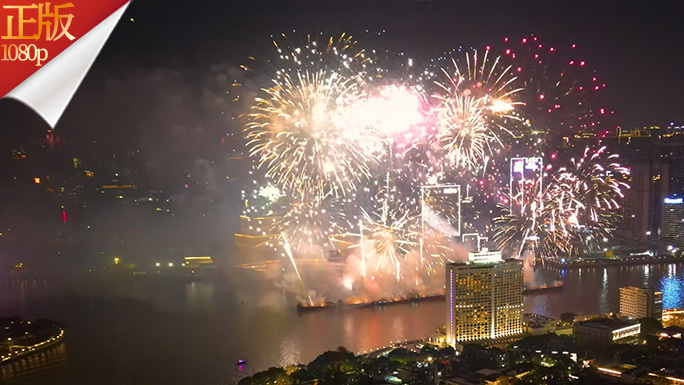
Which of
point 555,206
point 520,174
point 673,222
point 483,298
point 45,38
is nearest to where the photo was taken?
point 45,38

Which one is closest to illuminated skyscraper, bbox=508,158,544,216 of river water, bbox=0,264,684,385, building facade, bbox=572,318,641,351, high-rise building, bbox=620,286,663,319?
river water, bbox=0,264,684,385

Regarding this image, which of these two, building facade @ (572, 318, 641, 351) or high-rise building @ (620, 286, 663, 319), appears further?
high-rise building @ (620, 286, 663, 319)

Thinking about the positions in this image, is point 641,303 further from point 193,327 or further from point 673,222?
point 673,222

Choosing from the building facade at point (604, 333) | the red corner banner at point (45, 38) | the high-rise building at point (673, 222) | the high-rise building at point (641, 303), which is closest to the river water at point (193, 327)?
the high-rise building at point (641, 303)

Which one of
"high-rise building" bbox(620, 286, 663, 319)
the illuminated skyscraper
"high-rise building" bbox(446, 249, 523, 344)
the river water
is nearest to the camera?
the river water

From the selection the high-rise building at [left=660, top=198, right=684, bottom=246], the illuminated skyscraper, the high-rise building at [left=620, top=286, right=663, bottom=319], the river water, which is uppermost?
the illuminated skyscraper

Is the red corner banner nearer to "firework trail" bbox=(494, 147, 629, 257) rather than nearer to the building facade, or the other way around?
the building facade

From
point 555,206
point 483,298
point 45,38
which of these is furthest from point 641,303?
point 45,38
